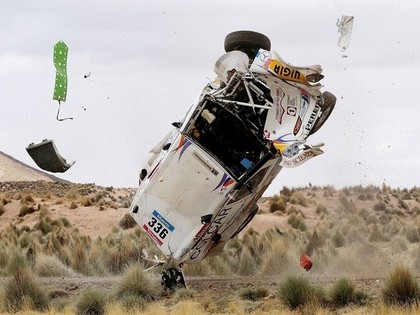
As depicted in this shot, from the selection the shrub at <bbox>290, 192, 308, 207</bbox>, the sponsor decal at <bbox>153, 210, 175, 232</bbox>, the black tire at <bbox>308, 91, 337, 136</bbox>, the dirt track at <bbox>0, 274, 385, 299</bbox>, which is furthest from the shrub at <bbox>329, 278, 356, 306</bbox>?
the shrub at <bbox>290, 192, 308, 207</bbox>

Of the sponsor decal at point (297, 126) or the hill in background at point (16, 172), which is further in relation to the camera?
the hill in background at point (16, 172)

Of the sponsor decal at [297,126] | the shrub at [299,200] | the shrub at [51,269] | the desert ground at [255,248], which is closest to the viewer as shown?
the sponsor decal at [297,126]

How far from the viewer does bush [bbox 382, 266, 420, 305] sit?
45.8 feet

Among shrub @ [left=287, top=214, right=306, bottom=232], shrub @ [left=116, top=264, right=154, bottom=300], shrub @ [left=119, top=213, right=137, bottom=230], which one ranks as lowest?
shrub @ [left=116, top=264, right=154, bottom=300]

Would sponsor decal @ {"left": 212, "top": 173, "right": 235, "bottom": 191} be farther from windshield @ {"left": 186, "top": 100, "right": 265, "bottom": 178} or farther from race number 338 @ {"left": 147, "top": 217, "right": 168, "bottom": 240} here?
race number 338 @ {"left": 147, "top": 217, "right": 168, "bottom": 240}

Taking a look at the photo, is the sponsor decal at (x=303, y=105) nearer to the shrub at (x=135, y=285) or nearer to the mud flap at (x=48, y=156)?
the shrub at (x=135, y=285)

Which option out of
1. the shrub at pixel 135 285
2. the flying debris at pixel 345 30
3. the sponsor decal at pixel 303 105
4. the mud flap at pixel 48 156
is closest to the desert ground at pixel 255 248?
the shrub at pixel 135 285

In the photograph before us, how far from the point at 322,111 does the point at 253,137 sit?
1301 millimetres

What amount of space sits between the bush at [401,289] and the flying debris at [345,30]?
14.0ft

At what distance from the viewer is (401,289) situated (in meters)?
14.1

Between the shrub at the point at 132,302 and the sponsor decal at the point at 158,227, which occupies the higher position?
the sponsor decal at the point at 158,227

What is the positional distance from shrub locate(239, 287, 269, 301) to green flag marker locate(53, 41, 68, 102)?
4.75 m

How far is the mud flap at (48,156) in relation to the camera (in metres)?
17.0

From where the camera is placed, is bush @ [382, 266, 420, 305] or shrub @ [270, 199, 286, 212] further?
shrub @ [270, 199, 286, 212]
